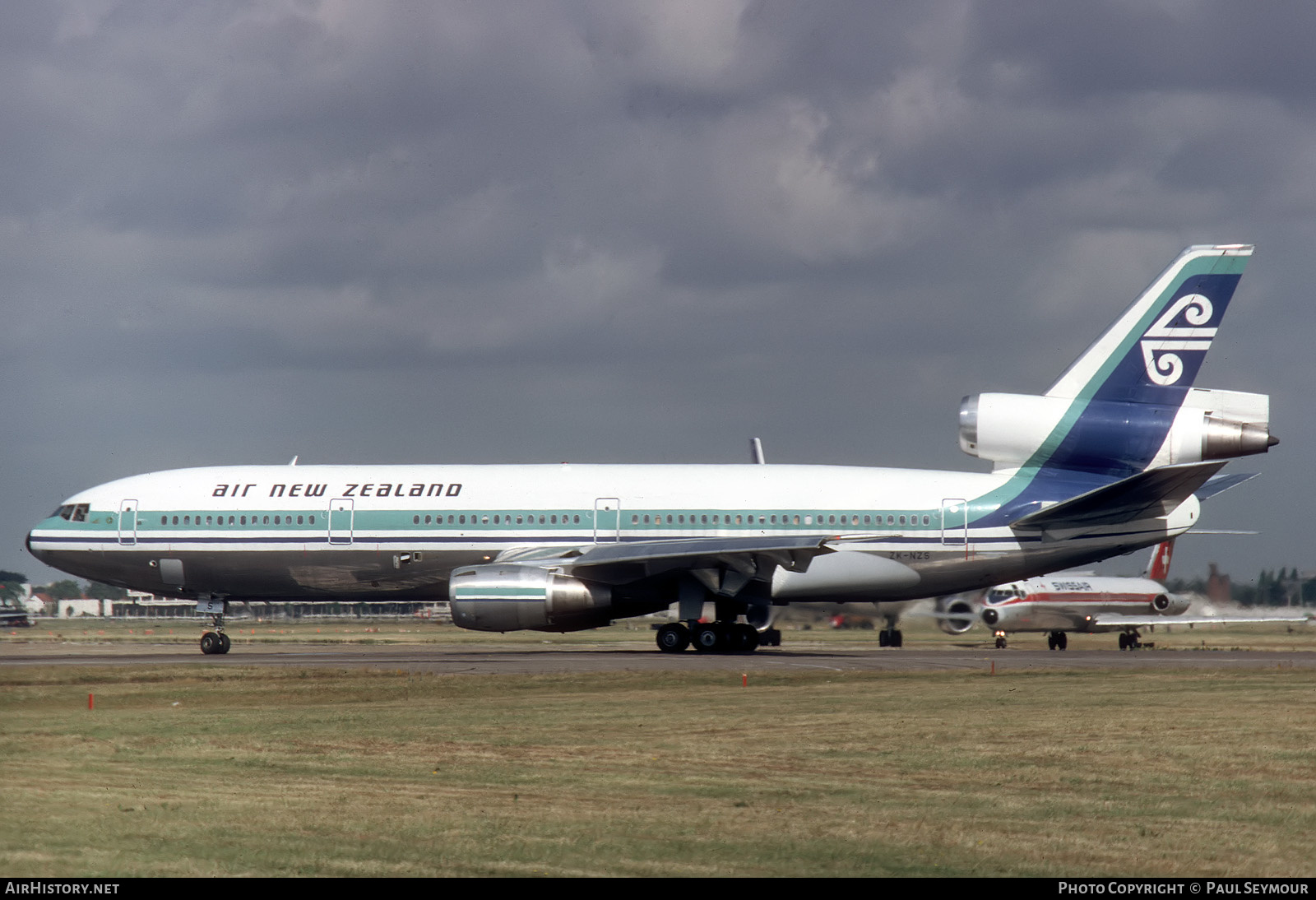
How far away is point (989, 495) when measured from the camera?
109ft

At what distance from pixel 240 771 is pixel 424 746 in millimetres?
2215

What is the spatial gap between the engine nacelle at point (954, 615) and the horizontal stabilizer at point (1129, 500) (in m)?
11.6

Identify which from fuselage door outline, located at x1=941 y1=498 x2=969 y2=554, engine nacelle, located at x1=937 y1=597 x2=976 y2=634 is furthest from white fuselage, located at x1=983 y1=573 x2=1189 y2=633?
fuselage door outline, located at x1=941 y1=498 x2=969 y2=554

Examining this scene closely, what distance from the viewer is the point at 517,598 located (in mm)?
30328

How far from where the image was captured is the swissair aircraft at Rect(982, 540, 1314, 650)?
1880 inches

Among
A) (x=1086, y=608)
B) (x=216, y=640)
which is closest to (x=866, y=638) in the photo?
(x=1086, y=608)

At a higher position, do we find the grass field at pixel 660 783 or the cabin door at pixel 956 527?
the cabin door at pixel 956 527

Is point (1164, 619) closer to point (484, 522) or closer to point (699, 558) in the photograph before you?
point (699, 558)

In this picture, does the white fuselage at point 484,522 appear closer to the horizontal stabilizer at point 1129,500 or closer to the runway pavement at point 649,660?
the horizontal stabilizer at point 1129,500

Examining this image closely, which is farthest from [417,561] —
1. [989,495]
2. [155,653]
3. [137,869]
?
[137,869]

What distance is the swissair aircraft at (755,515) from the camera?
31859mm

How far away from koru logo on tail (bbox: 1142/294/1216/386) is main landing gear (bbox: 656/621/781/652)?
440 inches

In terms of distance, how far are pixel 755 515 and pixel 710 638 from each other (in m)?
3.10

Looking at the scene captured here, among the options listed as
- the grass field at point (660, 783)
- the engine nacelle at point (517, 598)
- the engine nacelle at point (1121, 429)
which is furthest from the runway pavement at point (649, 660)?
the grass field at point (660, 783)
